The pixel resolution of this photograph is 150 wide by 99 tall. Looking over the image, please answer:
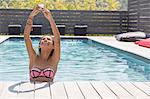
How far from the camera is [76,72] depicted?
764 cm

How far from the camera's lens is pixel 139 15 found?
1669 centimetres

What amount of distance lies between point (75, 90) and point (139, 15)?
42.2ft

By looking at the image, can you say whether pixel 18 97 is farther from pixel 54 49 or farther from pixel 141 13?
pixel 141 13

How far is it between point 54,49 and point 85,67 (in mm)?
3528

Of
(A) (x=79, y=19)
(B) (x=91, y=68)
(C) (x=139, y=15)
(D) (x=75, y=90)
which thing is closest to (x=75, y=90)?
(D) (x=75, y=90)

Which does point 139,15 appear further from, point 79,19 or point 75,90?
point 75,90

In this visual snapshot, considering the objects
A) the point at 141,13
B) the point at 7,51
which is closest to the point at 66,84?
the point at 7,51

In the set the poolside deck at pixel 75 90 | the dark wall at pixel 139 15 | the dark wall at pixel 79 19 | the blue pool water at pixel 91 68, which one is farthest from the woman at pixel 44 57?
the dark wall at pixel 79 19

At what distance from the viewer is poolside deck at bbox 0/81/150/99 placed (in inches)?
156

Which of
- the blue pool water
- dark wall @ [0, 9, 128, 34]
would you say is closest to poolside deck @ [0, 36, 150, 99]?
the blue pool water

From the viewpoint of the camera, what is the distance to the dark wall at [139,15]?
15.4 m

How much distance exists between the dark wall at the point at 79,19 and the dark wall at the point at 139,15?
716mm

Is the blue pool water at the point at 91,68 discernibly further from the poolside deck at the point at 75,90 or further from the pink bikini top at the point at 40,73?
the poolside deck at the point at 75,90

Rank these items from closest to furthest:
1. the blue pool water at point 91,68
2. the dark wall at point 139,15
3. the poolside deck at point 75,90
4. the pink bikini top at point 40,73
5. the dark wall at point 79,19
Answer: the poolside deck at point 75,90, the pink bikini top at point 40,73, the blue pool water at point 91,68, the dark wall at point 139,15, the dark wall at point 79,19
